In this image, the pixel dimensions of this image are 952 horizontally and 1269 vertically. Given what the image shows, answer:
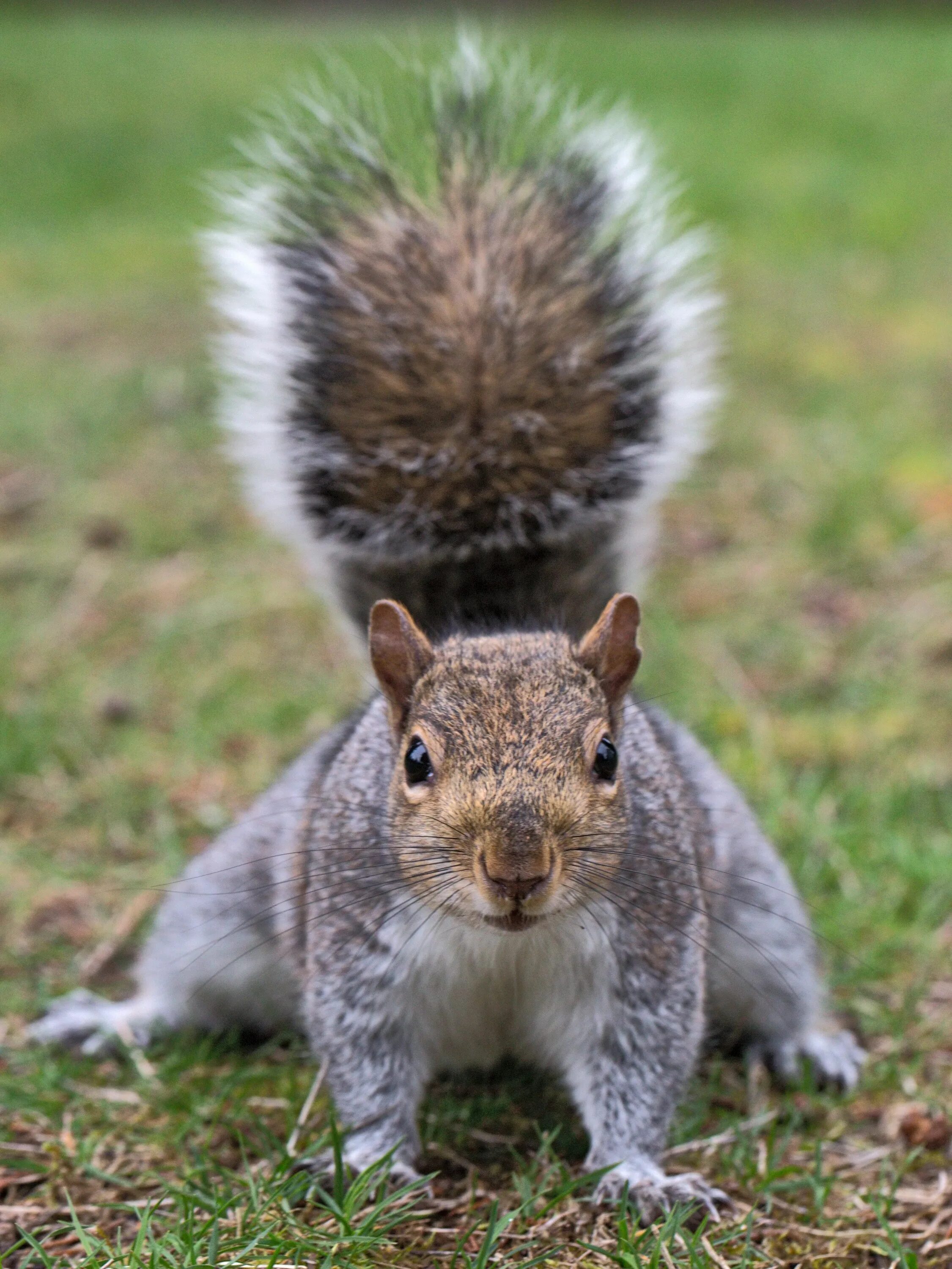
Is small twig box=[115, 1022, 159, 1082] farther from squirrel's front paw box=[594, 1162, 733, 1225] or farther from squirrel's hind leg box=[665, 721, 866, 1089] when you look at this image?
squirrel's hind leg box=[665, 721, 866, 1089]

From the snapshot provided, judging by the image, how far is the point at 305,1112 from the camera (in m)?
1.85

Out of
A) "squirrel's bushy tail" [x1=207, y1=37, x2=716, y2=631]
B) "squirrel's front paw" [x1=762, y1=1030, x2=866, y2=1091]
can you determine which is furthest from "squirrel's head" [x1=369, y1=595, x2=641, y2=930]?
"squirrel's front paw" [x1=762, y1=1030, x2=866, y2=1091]

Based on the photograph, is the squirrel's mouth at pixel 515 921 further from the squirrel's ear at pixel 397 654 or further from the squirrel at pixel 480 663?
the squirrel's ear at pixel 397 654

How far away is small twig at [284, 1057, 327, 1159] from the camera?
70.6 inches

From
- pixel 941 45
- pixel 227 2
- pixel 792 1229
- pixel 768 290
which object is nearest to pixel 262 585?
pixel 792 1229

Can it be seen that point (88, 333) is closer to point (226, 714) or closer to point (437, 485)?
point (226, 714)

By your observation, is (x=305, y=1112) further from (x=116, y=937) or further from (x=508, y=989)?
(x=116, y=937)

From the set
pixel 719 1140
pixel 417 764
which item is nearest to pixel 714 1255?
pixel 719 1140

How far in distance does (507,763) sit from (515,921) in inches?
6.4

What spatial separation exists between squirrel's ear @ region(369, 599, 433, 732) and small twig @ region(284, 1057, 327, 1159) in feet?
1.58

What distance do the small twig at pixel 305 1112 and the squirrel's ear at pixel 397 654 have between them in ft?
1.58

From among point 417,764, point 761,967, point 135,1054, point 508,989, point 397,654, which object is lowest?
point 135,1054

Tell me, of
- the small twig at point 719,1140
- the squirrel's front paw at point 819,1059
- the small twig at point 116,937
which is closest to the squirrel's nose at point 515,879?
the small twig at point 719,1140

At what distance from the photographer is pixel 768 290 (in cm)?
579
